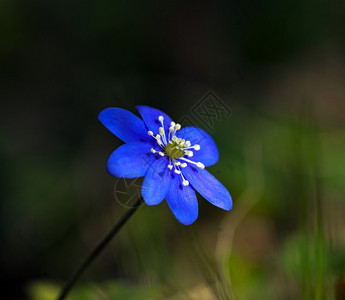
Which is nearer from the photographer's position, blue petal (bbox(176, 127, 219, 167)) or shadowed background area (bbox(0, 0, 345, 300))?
blue petal (bbox(176, 127, 219, 167))

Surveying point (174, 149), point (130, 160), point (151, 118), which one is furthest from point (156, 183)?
point (151, 118)

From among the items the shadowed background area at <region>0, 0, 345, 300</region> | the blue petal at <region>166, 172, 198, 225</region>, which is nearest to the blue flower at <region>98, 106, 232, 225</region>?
the blue petal at <region>166, 172, 198, 225</region>

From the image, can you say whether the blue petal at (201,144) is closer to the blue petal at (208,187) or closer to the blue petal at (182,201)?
the blue petal at (208,187)

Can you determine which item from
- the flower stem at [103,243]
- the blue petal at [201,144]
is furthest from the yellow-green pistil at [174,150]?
the flower stem at [103,243]

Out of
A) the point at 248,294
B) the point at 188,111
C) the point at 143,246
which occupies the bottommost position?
the point at 143,246

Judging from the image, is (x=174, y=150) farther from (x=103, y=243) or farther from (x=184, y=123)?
(x=184, y=123)

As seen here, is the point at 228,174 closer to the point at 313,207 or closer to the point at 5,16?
the point at 313,207

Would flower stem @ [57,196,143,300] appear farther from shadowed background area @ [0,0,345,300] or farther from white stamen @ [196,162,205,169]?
shadowed background area @ [0,0,345,300]

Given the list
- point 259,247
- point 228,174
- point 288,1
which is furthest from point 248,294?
point 288,1
